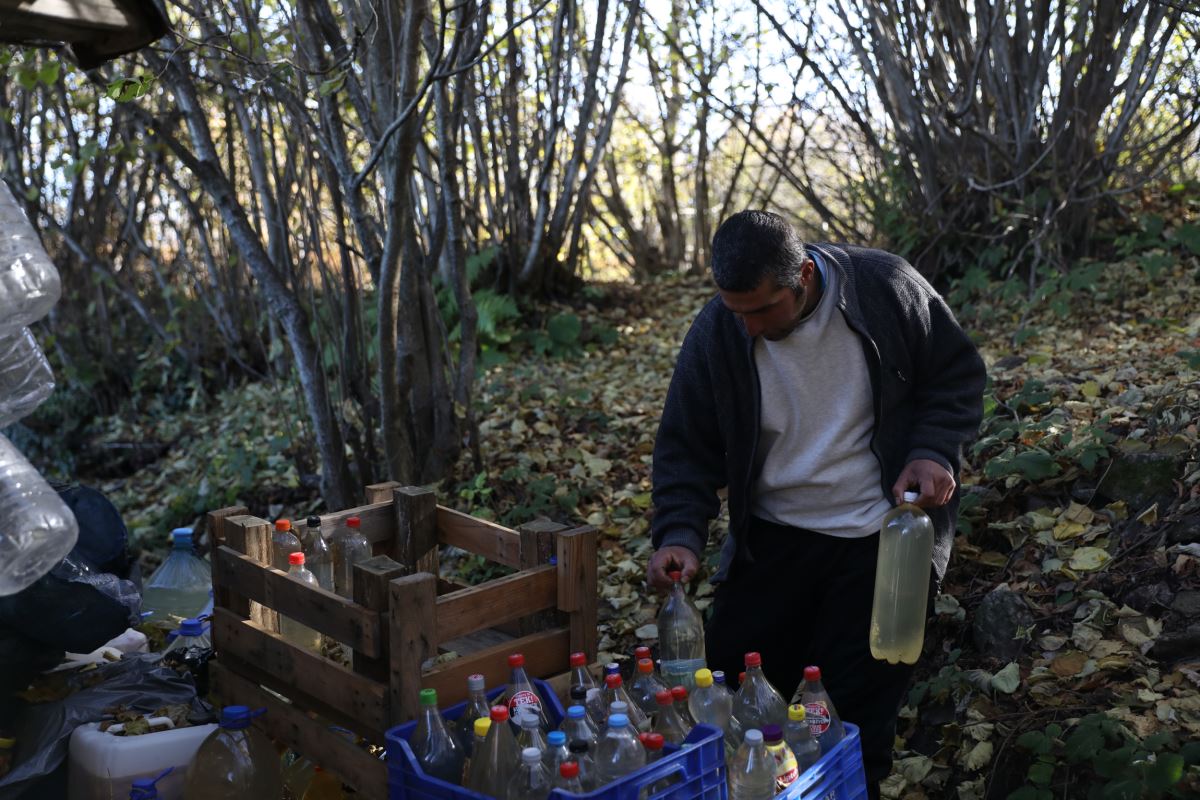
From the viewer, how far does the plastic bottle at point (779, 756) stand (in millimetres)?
2398

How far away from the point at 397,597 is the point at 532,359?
5753mm

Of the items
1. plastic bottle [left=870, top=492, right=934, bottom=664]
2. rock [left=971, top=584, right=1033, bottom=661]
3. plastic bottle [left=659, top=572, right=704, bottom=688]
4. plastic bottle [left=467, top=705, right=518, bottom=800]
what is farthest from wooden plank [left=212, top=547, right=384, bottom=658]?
rock [left=971, top=584, right=1033, bottom=661]

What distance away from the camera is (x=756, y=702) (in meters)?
2.71

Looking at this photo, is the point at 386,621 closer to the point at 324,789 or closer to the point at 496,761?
the point at 496,761

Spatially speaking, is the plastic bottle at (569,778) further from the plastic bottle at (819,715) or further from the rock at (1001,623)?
the rock at (1001,623)

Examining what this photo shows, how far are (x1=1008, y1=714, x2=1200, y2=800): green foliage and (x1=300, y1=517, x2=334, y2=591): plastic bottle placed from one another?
2150 millimetres

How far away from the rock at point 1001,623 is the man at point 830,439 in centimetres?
88

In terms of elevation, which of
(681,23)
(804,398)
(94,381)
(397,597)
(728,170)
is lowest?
(94,381)

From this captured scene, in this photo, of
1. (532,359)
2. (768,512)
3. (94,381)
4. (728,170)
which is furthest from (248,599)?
(728,170)

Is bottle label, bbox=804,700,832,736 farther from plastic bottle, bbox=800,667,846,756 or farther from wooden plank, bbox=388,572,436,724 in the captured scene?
wooden plank, bbox=388,572,436,724

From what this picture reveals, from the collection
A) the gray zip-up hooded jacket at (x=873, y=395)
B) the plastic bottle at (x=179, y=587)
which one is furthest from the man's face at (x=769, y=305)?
the plastic bottle at (x=179, y=587)

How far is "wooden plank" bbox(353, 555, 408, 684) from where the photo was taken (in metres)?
2.76

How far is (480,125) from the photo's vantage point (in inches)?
314

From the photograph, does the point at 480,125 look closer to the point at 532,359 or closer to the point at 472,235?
the point at 472,235
